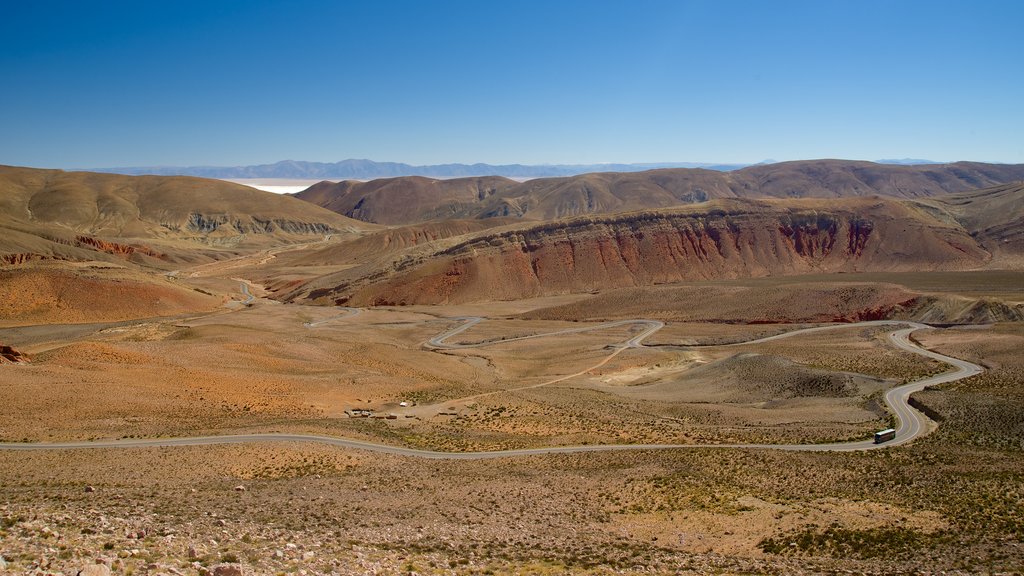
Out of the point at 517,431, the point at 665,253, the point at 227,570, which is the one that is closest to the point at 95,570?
the point at 227,570

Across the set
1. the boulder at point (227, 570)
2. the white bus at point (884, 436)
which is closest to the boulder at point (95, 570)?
the boulder at point (227, 570)

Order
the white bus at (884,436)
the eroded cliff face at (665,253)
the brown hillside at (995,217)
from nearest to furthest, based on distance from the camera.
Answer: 1. the white bus at (884,436)
2. the eroded cliff face at (665,253)
3. the brown hillside at (995,217)

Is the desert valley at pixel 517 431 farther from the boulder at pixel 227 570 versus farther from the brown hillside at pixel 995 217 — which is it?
the brown hillside at pixel 995 217

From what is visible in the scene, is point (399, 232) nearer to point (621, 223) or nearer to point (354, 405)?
point (621, 223)

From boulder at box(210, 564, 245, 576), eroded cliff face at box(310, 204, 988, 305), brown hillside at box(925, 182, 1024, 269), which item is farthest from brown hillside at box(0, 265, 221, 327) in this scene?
brown hillside at box(925, 182, 1024, 269)

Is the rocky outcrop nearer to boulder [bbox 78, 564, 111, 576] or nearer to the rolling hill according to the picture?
the rolling hill

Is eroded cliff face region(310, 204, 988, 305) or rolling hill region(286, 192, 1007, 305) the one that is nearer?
eroded cliff face region(310, 204, 988, 305)
